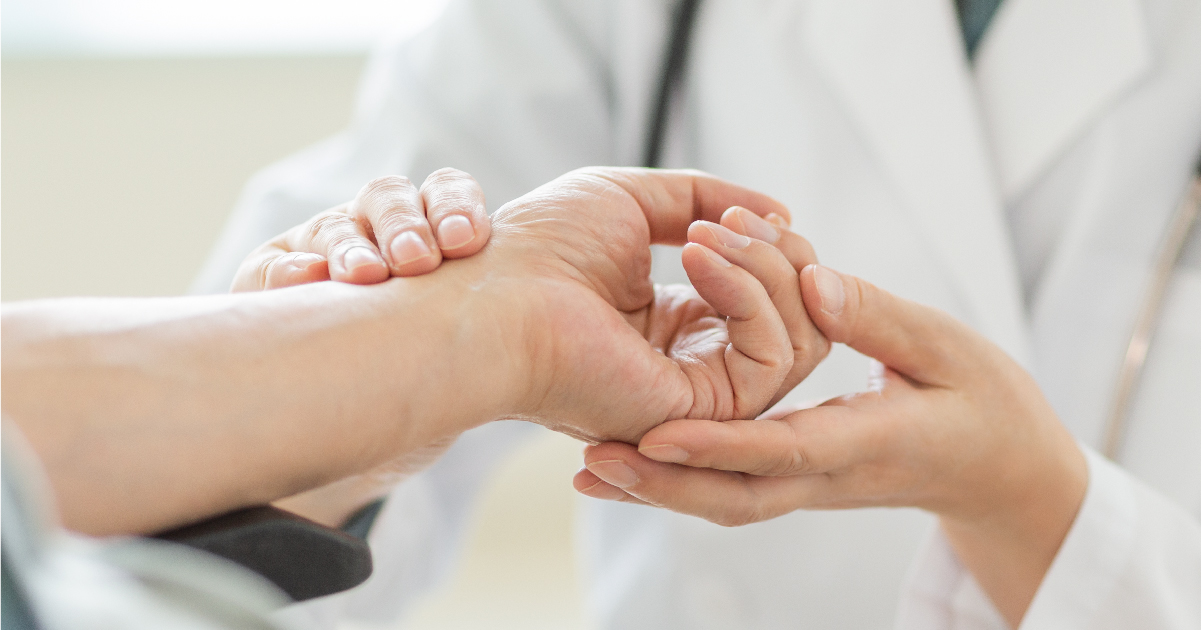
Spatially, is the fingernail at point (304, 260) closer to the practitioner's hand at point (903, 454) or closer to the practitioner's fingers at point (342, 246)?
the practitioner's fingers at point (342, 246)

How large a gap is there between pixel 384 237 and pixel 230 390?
0.11 meters

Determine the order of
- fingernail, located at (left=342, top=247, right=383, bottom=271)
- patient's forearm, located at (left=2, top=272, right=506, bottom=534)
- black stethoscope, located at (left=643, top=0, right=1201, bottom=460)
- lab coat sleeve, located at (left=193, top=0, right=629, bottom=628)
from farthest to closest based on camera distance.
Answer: lab coat sleeve, located at (left=193, top=0, right=629, bottom=628), black stethoscope, located at (left=643, top=0, right=1201, bottom=460), fingernail, located at (left=342, top=247, right=383, bottom=271), patient's forearm, located at (left=2, top=272, right=506, bottom=534)

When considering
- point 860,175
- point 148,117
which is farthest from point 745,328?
point 148,117

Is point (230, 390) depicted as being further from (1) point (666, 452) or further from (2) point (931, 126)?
(2) point (931, 126)

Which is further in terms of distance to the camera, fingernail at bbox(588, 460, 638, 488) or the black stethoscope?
the black stethoscope

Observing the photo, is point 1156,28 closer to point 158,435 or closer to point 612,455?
point 612,455

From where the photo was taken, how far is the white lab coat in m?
0.60

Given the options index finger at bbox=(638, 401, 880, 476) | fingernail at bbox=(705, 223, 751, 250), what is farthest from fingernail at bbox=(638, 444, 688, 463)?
fingernail at bbox=(705, 223, 751, 250)

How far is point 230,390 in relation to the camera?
12.8 inches

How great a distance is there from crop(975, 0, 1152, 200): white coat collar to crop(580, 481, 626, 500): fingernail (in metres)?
0.41

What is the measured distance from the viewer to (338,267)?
0.40m

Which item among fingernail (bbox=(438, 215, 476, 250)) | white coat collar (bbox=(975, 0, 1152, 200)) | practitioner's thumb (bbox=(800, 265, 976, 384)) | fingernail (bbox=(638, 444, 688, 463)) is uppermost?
white coat collar (bbox=(975, 0, 1152, 200))

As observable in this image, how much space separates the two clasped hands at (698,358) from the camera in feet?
1.32

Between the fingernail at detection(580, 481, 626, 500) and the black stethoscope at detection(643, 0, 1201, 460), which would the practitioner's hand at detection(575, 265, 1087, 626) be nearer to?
the fingernail at detection(580, 481, 626, 500)
